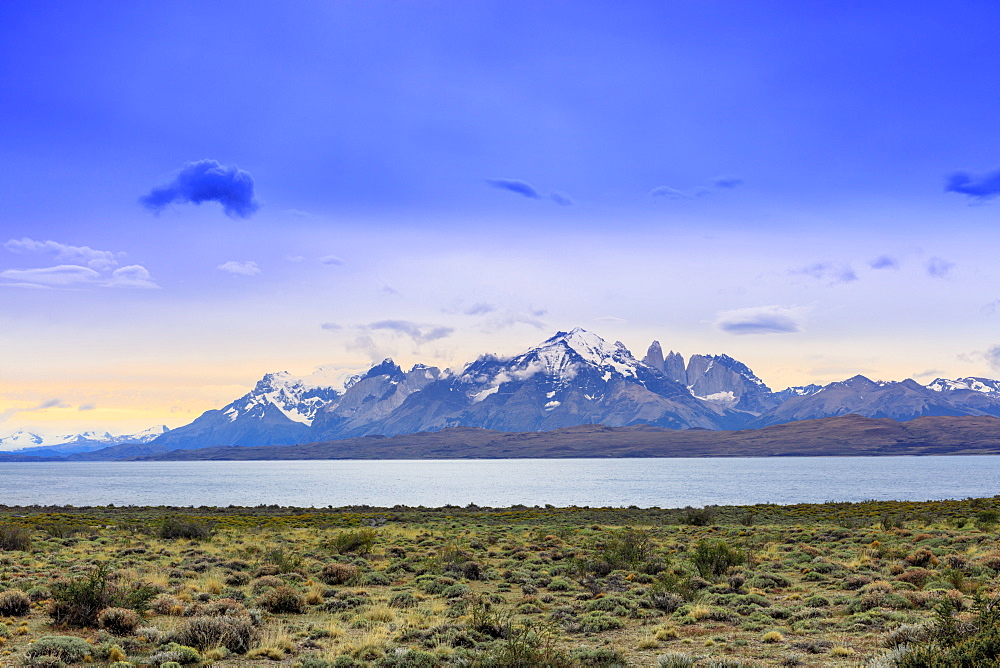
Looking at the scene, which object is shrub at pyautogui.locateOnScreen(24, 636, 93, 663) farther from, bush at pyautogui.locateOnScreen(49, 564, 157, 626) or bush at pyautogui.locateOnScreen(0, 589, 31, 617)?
bush at pyautogui.locateOnScreen(0, 589, 31, 617)

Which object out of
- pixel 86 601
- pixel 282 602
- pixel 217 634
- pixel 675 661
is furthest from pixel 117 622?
pixel 675 661

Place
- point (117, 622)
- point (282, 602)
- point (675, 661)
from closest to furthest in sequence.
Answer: point (675, 661) < point (117, 622) < point (282, 602)

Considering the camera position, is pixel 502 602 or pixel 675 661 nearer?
pixel 675 661

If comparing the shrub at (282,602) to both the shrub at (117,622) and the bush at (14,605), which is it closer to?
the shrub at (117,622)

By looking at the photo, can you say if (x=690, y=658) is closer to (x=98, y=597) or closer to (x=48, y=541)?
(x=98, y=597)

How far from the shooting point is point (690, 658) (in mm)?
12164

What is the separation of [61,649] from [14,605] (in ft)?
16.8

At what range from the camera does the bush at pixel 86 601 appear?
589 inches

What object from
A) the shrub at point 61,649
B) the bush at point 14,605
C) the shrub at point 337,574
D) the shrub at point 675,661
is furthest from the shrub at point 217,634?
the shrub at point 337,574

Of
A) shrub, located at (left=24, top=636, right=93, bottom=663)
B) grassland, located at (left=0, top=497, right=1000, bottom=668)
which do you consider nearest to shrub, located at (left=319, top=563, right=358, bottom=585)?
grassland, located at (left=0, top=497, right=1000, bottom=668)

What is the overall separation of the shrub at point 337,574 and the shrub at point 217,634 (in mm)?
8003

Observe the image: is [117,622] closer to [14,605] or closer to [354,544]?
[14,605]

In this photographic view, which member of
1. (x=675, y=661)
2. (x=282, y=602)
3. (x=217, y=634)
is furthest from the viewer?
(x=282, y=602)

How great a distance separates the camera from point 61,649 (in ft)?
40.0
